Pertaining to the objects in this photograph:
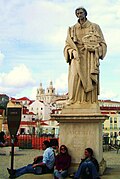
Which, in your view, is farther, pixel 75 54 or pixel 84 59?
pixel 84 59

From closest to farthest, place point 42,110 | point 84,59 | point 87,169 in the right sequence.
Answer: point 87,169 < point 84,59 < point 42,110

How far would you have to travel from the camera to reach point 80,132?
8.56 meters

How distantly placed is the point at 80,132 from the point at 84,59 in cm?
185

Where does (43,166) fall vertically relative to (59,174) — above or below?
above

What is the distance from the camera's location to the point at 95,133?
8492mm

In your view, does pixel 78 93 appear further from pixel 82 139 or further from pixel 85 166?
pixel 85 166

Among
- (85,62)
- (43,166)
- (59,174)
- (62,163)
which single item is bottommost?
(59,174)

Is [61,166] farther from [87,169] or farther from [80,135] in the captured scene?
[80,135]

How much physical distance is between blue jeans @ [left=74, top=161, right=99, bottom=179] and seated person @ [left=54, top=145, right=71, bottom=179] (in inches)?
17.9

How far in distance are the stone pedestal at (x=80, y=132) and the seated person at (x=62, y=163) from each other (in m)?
0.24

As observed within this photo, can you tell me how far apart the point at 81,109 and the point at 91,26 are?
87.2 inches

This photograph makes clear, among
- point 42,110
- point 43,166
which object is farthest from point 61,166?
point 42,110

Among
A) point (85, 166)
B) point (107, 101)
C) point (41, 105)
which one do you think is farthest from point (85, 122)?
point (107, 101)

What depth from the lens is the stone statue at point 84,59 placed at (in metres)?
8.85
